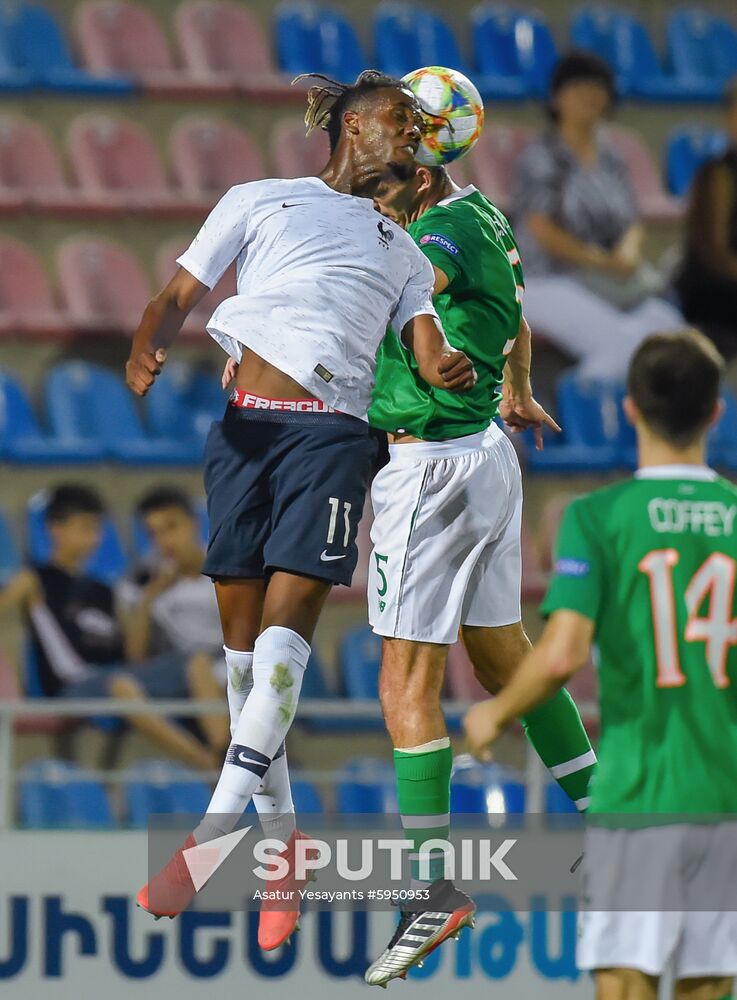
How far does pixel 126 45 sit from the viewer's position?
9.43 m

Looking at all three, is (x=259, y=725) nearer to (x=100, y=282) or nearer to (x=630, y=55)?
(x=100, y=282)

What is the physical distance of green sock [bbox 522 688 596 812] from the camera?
4254 millimetres

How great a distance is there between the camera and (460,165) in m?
9.10

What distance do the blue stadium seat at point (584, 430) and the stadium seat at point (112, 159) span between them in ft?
7.72

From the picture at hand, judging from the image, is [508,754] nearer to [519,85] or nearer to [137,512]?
[137,512]

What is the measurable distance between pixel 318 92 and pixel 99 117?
533 cm

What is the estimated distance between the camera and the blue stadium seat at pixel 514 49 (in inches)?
377

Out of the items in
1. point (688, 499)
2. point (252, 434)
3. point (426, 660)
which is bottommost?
point (426, 660)

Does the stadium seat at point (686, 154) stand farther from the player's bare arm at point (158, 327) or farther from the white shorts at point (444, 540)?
the player's bare arm at point (158, 327)

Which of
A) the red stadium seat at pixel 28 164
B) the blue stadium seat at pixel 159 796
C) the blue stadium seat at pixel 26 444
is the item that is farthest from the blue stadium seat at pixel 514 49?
the blue stadium seat at pixel 159 796

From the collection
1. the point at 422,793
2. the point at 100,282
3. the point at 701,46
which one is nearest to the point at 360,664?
the point at 100,282

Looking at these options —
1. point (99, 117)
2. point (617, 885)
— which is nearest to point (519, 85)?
point (99, 117)

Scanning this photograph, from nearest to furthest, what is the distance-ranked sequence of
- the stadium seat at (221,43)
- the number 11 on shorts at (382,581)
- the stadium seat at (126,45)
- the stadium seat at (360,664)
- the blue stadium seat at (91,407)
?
the number 11 on shorts at (382,581), the stadium seat at (360,664), the blue stadium seat at (91,407), the stadium seat at (126,45), the stadium seat at (221,43)

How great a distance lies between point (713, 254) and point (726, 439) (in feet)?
3.12
